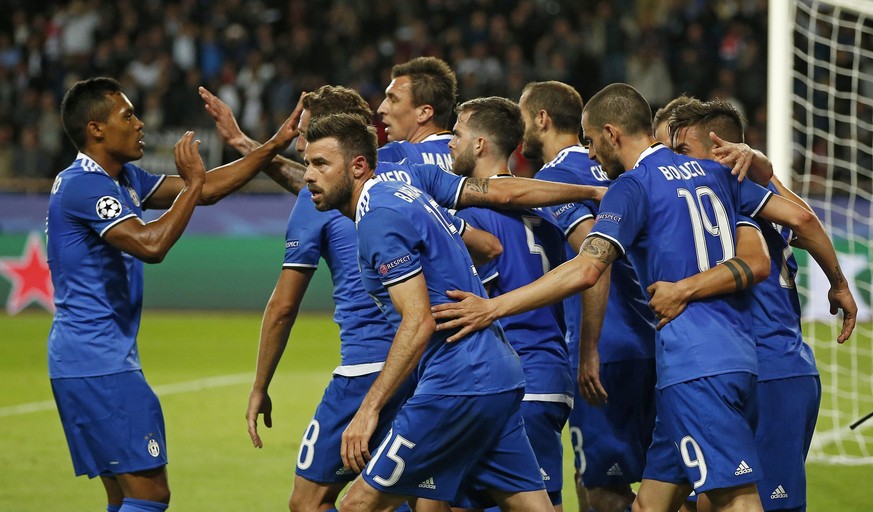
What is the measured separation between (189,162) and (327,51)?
627 inches

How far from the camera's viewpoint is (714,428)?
Result: 4.90 meters

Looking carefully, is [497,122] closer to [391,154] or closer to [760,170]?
[391,154]

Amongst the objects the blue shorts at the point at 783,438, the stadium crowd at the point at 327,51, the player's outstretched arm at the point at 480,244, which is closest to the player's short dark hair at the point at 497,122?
the player's outstretched arm at the point at 480,244

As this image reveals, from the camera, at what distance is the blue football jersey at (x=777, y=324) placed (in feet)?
17.9

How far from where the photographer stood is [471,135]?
5773 millimetres

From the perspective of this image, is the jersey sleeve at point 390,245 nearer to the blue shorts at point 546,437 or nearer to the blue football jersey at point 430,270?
the blue football jersey at point 430,270

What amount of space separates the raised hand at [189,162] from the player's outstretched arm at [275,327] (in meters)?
0.62

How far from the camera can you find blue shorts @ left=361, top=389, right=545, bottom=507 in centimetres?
457

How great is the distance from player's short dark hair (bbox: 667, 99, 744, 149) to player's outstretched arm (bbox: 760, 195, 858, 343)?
0.47 meters

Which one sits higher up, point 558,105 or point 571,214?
point 558,105

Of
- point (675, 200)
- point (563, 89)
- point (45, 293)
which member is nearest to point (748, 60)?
point (45, 293)

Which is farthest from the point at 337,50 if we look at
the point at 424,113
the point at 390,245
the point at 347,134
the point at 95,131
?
the point at 390,245

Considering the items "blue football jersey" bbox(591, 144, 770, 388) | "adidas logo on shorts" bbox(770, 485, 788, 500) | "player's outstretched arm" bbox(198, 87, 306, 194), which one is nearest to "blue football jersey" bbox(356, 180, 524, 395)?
"blue football jersey" bbox(591, 144, 770, 388)

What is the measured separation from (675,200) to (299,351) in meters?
10.1
